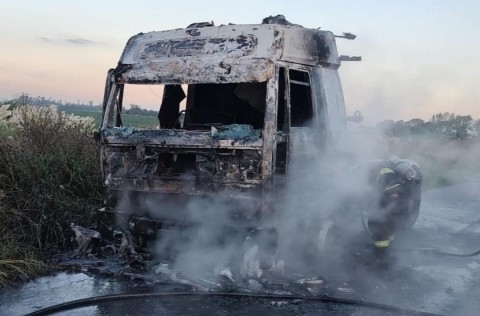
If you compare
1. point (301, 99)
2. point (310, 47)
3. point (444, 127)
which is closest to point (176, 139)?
point (301, 99)

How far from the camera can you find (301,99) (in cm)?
713

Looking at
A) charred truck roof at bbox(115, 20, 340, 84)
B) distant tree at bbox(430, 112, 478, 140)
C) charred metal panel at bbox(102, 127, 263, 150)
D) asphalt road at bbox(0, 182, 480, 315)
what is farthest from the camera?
distant tree at bbox(430, 112, 478, 140)

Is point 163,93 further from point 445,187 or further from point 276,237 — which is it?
point 445,187

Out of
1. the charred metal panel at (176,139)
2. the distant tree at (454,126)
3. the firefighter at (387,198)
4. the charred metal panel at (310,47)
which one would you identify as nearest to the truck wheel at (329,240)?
the firefighter at (387,198)

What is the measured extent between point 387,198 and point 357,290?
1.68 meters

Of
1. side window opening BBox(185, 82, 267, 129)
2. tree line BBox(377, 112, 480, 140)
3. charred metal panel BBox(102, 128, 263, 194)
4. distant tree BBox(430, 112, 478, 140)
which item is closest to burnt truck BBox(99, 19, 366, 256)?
charred metal panel BBox(102, 128, 263, 194)

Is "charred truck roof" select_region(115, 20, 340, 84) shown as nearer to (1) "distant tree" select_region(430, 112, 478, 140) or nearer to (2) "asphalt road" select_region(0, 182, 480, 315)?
(2) "asphalt road" select_region(0, 182, 480, 315)

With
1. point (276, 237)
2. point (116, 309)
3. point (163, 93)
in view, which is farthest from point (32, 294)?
point (163, 93)

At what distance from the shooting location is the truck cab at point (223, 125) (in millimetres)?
5992

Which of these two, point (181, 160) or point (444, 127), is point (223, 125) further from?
point (444, 127)

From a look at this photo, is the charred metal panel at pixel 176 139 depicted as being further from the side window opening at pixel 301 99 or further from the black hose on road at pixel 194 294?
the black hose on road at pixel 194 294

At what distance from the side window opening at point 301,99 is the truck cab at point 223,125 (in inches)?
0.5

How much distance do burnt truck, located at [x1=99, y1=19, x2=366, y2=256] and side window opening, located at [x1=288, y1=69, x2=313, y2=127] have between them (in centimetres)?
1

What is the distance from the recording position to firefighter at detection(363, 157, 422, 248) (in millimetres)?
6992
